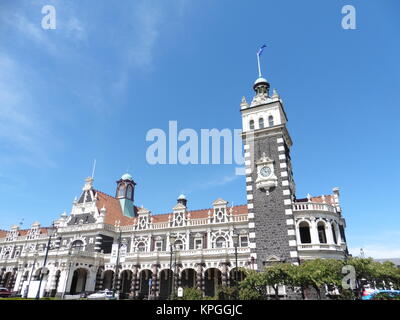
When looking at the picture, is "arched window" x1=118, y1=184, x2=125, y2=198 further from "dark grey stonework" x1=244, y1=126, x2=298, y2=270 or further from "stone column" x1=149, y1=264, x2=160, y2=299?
"dark grey stonework" x1=244, y1=126, x2=298, y2=270

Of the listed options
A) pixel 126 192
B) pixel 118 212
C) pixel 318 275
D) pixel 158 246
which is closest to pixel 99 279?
pixel 158 246

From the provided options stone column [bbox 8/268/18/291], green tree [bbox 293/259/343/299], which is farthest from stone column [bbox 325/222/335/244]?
stone column [bbox 8/268/18/291]

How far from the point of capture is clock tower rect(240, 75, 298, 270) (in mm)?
29578

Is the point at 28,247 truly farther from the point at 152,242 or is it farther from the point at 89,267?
the point at 152,242

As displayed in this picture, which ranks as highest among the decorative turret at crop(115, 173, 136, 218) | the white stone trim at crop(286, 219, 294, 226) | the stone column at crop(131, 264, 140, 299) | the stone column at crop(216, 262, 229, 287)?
the decorative turret at crop(115, 173, 136, 218)

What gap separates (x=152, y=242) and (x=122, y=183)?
1897cm

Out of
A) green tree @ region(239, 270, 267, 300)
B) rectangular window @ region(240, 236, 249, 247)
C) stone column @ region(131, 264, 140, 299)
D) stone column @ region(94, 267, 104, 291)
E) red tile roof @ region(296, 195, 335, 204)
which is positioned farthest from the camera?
stone column @ region(94, 267, 104, 291)

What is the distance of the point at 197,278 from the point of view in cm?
3450

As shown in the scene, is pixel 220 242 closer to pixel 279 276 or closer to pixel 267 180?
pixel 267 180

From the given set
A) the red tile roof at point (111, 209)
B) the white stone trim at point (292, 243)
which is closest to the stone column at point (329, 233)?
the white stone trim at point (292, 243)

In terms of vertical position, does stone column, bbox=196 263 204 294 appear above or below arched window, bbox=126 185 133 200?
below

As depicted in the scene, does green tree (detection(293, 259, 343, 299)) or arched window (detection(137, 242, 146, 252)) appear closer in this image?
green tree (detection(293, 259, 343, 299))
